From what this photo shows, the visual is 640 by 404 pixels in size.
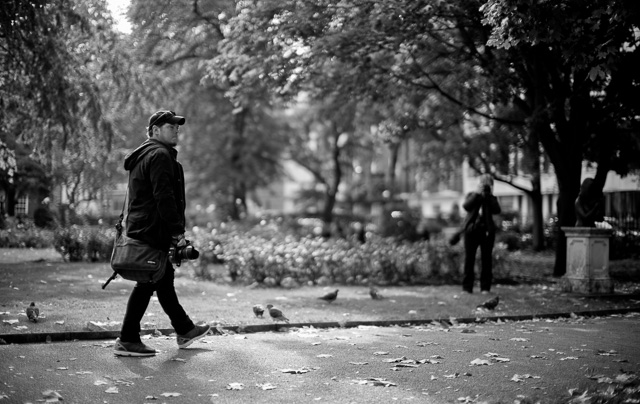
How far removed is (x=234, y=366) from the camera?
6500 millimetres

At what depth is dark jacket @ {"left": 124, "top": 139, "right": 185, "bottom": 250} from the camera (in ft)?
21.4

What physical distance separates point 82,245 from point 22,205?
7.25 feet

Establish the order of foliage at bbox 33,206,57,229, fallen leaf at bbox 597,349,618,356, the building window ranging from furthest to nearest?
1. foliage at bbox 33,206,57,229
2. the building window
3. fallen leaf at bbox 597,349,618,356

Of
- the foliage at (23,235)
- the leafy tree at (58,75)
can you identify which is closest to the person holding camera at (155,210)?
the leafy tree at (58,75)

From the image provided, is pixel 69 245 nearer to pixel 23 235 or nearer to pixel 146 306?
pixel 23 235

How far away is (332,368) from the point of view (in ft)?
21.3

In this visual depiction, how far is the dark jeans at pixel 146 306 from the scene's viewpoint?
264 inches

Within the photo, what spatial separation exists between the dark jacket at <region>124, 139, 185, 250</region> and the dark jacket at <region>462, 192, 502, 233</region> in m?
7.15

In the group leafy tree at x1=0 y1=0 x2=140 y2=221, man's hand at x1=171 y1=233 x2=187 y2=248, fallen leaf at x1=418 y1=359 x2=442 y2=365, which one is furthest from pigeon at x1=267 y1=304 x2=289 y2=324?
leafy tree at x1=0 y1=0 x2=140 y2=221

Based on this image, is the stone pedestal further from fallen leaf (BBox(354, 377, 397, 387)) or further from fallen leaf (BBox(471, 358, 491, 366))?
fallen leaf (BBox(354, 377, 397, 387))

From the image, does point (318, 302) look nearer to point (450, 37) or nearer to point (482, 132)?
point (450, 37)

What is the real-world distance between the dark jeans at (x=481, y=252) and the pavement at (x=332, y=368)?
13.0 ft

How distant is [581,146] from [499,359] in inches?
413

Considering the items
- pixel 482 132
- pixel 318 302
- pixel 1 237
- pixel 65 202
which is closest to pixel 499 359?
pixel 318 302
